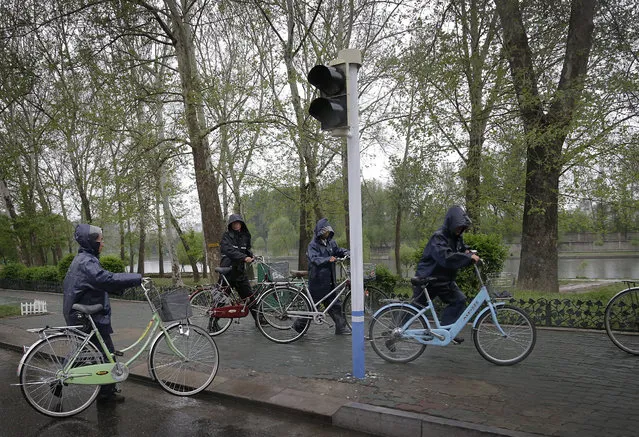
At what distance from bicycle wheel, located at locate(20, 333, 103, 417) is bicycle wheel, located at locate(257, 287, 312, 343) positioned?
10.2 ft

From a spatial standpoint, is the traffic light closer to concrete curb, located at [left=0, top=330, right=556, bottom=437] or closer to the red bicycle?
concrete curb, located at [left=0, top=330, right=556, bottom=437]

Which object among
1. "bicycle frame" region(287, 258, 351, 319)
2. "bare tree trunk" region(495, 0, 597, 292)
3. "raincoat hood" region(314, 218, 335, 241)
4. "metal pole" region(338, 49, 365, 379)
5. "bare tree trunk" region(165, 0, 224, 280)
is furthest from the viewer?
"bare tree trunk" region(165, 0, 224, 280)

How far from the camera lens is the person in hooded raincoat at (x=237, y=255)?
7.69 metres

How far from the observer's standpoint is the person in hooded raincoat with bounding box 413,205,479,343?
572 centimetres

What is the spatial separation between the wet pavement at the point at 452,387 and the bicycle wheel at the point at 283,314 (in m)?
0.23

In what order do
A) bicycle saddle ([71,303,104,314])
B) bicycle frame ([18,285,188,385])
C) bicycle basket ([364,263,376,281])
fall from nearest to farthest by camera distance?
bicycle frame ([18,285,188,385]) < bicycle saddle ([71,303,104,314]) < bicycle basket ([364,263,376,281])

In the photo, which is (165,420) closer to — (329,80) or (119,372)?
(119,372)

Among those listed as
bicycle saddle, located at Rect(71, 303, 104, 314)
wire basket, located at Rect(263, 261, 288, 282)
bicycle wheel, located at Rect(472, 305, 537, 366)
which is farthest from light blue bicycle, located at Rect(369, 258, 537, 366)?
wire basket, located at Rect(263, 261, 288, 282)

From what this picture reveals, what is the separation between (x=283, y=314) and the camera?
7402mm

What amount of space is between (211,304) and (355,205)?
3906 mm

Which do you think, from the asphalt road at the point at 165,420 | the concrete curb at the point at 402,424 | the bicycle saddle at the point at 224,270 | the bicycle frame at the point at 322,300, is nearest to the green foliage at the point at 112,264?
the bicycle saddle at the point at 224,270

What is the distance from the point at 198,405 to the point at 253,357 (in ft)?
5.31

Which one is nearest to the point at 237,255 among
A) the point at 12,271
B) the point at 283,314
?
the point at 283,314

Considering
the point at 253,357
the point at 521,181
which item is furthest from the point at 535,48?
the point at 253,357
